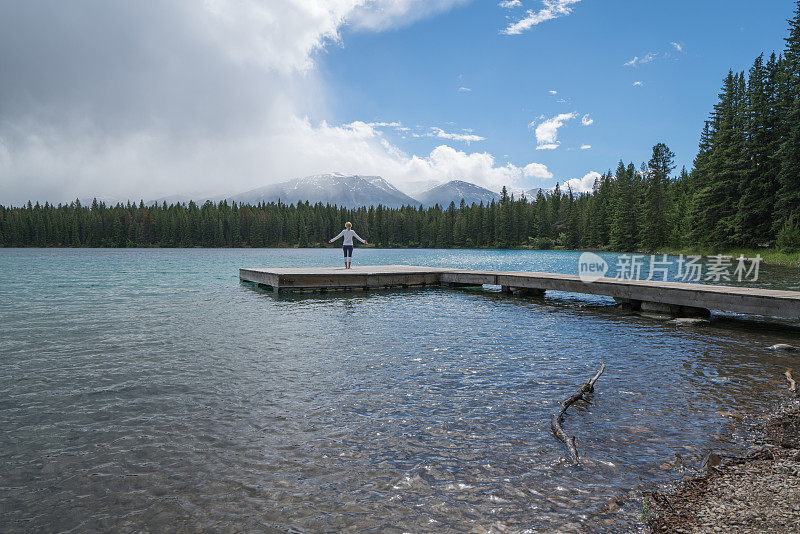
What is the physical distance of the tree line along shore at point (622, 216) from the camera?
50.5 meters

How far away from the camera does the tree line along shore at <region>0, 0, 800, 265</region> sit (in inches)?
1988

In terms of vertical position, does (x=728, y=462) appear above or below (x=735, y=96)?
below

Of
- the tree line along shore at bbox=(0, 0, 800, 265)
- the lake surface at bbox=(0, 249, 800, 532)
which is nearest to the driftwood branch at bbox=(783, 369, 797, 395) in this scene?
the lake surface at bbox=(0, 249, 800, 532)

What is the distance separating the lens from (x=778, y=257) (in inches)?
1831

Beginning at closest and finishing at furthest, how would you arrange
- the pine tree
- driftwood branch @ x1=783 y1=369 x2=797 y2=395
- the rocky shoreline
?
the rocky shoreline
driftwood branch @ x1=783 y1=369 x2=797 y2=395
the pine tree

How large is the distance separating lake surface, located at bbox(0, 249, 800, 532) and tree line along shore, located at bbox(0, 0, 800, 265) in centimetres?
4678

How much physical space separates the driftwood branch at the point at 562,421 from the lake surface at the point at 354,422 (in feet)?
0.48

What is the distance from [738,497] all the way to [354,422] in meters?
4.87

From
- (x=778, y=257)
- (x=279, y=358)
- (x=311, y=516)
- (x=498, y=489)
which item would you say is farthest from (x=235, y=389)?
(x=778, y=257)

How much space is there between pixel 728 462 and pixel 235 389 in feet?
25.8

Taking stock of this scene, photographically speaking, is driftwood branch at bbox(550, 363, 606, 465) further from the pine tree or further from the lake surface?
the pine tree

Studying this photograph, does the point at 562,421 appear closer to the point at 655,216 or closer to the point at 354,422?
the point at 354,422

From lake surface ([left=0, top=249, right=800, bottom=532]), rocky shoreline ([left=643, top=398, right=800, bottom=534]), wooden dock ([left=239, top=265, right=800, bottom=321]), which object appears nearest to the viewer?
rocky shoreline ([left=643, top=398, right=800, bottom=534])

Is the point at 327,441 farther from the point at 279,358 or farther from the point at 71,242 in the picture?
the point at 71,242
